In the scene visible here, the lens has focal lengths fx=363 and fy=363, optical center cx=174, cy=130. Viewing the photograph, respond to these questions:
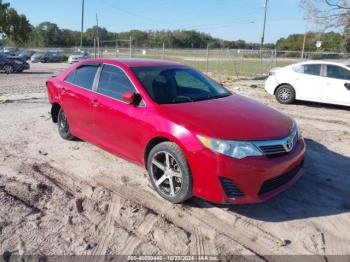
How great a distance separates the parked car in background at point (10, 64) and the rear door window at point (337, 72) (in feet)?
63.4

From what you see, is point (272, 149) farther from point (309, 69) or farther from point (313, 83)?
point (309, 69)

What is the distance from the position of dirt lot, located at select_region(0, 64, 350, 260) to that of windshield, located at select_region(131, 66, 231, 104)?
118 centimetres

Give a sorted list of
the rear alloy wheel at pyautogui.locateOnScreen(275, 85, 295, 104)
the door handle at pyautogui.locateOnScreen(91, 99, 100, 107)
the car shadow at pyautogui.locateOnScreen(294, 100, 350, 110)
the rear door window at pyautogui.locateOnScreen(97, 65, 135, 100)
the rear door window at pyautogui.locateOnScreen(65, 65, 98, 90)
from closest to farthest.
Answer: the rear door window at pyautogui.locateOnScreen(97, 65, 135, 100) < the door handle at pyautogui.locateOnScreen(91, 99, 100, 107) < the rear door window at pyautogui.locateOnScreen(65, 65, 98, 90) < the car shadow at pyautogui.locateOnScreen(294, 100, 350, 110) < the rear alloy wheel at pyautogui.locateOnScreen(275, 85, 295, 104)

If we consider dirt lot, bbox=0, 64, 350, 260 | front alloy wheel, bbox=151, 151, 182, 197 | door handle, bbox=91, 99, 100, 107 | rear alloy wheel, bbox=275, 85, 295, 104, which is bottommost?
dirt lot, bbox=0, 64, 350, 260

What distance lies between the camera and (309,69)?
11203 mm

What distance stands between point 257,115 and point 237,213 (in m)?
1.20

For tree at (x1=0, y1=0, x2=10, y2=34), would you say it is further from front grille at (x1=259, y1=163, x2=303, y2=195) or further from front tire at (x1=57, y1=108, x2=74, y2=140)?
front grille at (x1=259, y1=163, x2=303, y2=195)

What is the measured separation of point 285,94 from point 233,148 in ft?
27.9

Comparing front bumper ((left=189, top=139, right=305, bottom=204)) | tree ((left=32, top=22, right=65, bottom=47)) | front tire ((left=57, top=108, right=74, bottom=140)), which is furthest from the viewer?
tree ((left=32, top=22, right=65, bottom=47))

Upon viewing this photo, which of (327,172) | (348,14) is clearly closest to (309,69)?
(327,172)

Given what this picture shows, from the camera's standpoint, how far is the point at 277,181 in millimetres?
3947

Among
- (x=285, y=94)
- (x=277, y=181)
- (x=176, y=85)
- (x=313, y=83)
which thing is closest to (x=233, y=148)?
(x=277, y=181)

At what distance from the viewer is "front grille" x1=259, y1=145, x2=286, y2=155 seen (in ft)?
12.4

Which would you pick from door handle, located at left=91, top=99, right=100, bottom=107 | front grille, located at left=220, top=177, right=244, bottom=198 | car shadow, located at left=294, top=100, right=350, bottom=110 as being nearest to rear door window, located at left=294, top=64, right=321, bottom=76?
car shadow, located at left=294, top=100, right=350, bottom=110
